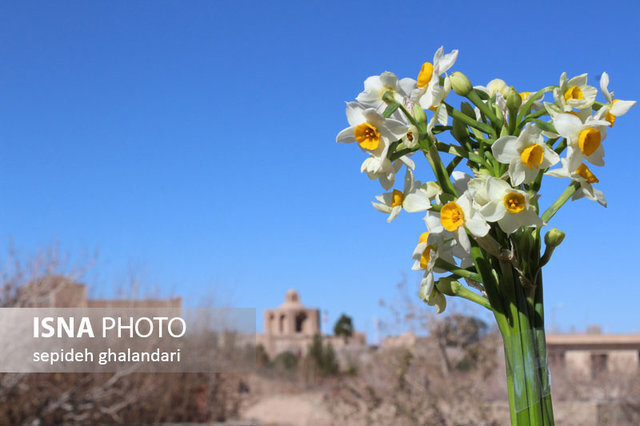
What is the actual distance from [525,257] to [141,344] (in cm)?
567

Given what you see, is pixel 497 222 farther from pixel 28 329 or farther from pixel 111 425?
pixel 111 425

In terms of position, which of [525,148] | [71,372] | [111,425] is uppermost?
[525,148]

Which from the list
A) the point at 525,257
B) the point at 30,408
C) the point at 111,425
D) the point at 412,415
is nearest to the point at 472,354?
the point at 412,415

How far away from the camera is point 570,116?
31.9 inches

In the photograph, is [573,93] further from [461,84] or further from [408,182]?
[408,182]

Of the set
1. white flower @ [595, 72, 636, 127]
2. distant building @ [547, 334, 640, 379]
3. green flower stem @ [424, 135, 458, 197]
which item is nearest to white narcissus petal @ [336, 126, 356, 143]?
green flower stem @ [424, 135, 458, 197]

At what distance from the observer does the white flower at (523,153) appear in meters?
0.81

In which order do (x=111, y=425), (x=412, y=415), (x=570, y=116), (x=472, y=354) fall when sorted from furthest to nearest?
(x=111, y=425), (x=472, y=354), (x=412, y=415), (x=570, y=116)

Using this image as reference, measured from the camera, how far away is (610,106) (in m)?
0.86

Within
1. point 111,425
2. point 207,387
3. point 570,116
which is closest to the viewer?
point 570,116

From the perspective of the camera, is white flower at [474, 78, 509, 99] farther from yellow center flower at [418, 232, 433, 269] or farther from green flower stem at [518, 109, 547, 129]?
yellow center flower at [418, 232, 433, 269]

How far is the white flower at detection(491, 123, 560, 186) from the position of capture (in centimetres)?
81

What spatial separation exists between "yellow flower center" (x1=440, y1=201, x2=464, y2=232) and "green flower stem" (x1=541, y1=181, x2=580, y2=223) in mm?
120

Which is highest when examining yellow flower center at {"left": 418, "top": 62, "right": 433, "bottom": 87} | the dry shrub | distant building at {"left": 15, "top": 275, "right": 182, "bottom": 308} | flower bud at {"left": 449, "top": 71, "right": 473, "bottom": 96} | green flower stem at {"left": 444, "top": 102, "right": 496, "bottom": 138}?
distant building at {"left": 15, "top": 275, "right": 182, "bottom": 308}
